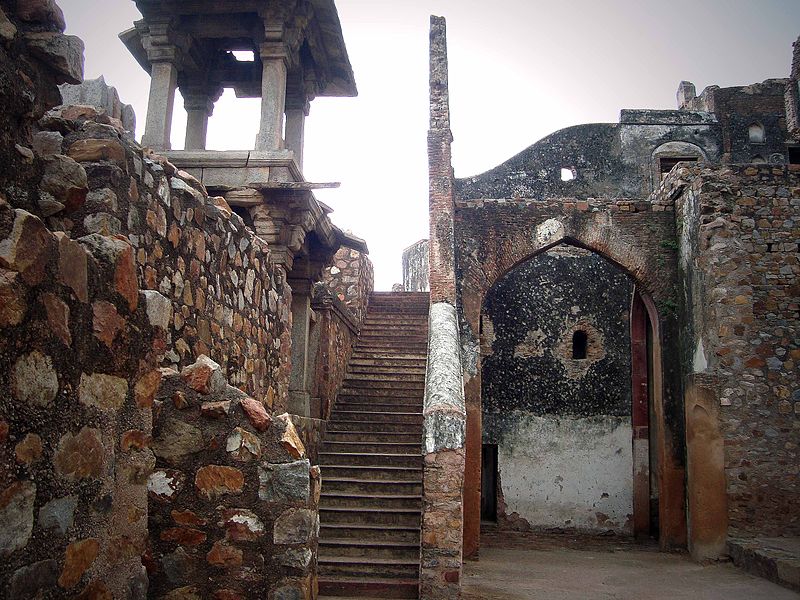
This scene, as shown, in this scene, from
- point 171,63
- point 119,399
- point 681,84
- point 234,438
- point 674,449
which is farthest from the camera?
point 681,84

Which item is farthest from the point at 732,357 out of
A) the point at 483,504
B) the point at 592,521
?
the point at 483,504

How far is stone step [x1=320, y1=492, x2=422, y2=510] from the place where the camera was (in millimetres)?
7254

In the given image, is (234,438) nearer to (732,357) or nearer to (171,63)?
(171,63)

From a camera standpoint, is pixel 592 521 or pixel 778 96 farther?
pixel 778 96

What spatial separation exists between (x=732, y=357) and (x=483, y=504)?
22.6 feet

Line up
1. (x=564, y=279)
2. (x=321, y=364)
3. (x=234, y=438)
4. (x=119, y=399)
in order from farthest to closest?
(x=564, y=279), (x=321, y=364), (x=234, y=438), (x=119, y=399)

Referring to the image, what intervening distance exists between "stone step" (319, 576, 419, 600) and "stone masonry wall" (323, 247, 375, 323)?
7.48m

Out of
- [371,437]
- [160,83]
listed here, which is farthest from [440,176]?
[160,83]

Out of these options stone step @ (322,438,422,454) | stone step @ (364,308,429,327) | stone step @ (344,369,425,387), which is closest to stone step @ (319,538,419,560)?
stone step @ (322,438,422,454)

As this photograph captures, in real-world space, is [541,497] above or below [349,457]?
below

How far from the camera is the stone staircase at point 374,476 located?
623 centimetres

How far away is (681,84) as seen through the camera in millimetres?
21469

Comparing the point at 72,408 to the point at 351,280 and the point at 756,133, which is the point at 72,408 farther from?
the point at 756,133

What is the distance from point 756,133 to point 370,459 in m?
13.5
